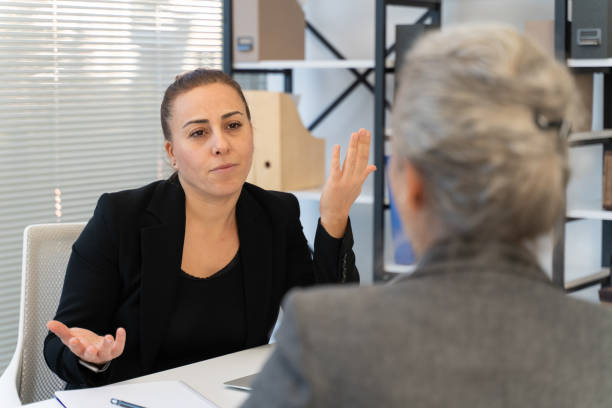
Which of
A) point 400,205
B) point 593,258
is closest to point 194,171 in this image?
point 400,205

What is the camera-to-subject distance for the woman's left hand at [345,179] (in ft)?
5.10

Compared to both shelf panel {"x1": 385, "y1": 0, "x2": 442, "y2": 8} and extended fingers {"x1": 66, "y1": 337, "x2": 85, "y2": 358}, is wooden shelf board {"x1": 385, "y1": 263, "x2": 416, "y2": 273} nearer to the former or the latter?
shelf panel {"x1": 385, "y1": 0, "x2": 442, "y2": 8}

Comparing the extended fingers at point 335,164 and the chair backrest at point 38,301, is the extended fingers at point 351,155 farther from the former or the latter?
the chair backrest at point 38,301

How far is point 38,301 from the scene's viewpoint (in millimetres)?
1715

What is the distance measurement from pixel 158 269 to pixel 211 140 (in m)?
0.31

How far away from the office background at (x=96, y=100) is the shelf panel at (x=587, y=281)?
5 cm

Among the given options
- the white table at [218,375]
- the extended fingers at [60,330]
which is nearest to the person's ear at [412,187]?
the white table at [218,375]

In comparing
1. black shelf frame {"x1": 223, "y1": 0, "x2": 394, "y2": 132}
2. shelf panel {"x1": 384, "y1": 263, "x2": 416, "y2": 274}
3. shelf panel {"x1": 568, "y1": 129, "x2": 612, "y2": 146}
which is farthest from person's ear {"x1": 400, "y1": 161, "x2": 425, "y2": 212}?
black shelf frame {"x1": 223, "y1": 0, "x2": 394, "y2": 132}

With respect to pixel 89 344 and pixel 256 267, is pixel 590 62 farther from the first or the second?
pixel 89 344

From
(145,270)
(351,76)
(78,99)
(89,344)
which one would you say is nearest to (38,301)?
(145,270)

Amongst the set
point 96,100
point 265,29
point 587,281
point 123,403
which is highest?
point 265,29

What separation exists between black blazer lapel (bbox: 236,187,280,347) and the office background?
1.39 metres

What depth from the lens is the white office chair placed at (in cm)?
169

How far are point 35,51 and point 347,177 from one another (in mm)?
1823
